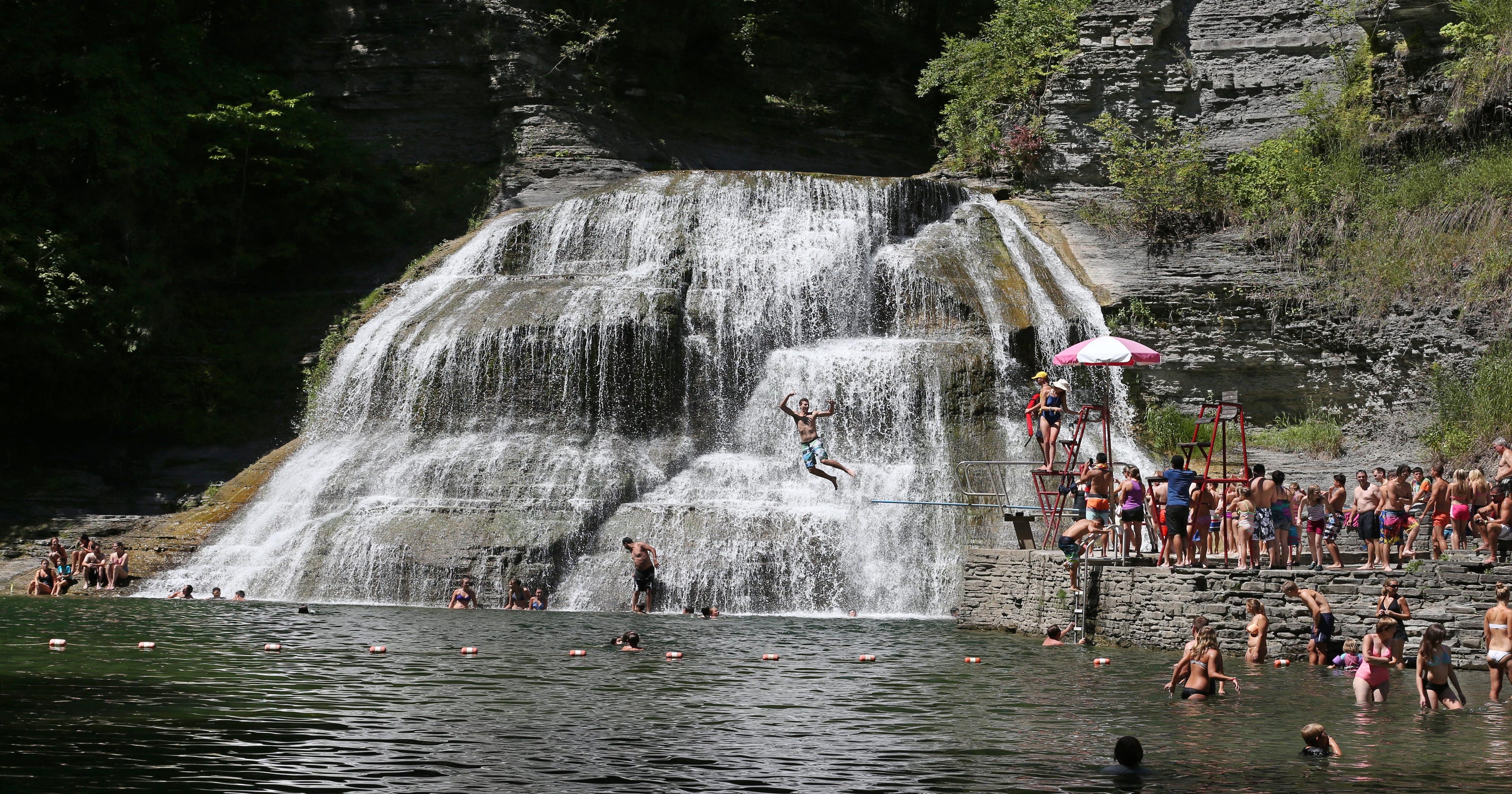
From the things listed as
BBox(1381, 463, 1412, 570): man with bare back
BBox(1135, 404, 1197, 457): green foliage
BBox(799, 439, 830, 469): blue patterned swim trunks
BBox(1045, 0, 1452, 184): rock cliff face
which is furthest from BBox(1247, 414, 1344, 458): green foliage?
BBox(799, 439, 830, 469): blue patterned swim trunks

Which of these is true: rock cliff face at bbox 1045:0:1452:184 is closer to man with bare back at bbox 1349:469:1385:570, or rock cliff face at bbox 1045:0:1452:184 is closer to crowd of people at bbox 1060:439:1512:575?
crowd of people at bbox 1060:439:1512:575

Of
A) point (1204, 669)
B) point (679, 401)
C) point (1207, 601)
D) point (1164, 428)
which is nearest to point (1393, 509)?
point (1207, 601)

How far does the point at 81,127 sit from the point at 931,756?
2611 cm

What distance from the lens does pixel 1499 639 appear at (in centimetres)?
1322

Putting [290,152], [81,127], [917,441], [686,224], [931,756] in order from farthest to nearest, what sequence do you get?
[290,152], [686,224], [81,127], [917,441], [931,756]

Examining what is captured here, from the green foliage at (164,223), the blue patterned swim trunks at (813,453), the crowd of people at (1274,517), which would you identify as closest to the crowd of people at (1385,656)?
the crowd of people at (1274,517)

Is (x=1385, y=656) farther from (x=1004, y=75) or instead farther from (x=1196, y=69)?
(x=1004, y=75)

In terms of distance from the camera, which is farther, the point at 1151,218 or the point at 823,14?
the point at 823,14

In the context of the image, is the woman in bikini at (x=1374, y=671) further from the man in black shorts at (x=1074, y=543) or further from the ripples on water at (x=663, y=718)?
the man in black shorts at (x=1074, y=543)

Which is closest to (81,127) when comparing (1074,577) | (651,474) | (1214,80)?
(651,474)

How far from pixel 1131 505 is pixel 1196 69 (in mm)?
18212

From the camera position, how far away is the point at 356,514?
22922mm

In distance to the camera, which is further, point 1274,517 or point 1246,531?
point 1274,517

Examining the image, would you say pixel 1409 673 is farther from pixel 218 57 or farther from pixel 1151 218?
pixel 218 57
